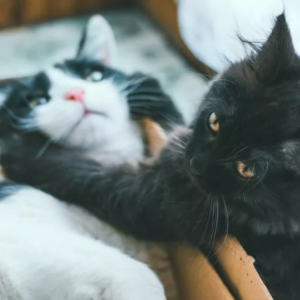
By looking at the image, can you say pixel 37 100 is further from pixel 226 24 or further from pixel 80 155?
pixel 226 24

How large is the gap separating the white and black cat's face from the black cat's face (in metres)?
0.31

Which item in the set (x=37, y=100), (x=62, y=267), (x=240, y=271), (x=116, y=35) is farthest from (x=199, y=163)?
(x=116, y=35)

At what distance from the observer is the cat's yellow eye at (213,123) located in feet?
2.86

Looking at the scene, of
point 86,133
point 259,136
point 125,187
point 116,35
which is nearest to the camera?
point 259,136

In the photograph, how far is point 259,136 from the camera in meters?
0.80

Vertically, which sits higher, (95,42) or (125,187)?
(95,42)

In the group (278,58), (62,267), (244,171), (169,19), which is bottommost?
(62,267)

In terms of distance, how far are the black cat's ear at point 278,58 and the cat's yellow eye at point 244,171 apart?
14cm

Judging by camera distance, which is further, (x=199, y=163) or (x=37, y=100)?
(x=37, y=100)

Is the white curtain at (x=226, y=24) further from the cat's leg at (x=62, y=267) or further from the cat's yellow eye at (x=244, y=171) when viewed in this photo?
the cat's leg at (x=62, y=267)

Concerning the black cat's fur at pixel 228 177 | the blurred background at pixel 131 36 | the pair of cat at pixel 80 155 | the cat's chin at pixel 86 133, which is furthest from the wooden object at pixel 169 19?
the black cat's fur at pixel 228 177

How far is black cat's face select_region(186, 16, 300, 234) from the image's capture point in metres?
0.79

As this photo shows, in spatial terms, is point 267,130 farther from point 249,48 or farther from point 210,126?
point 249,48

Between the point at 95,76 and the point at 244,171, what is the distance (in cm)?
50
